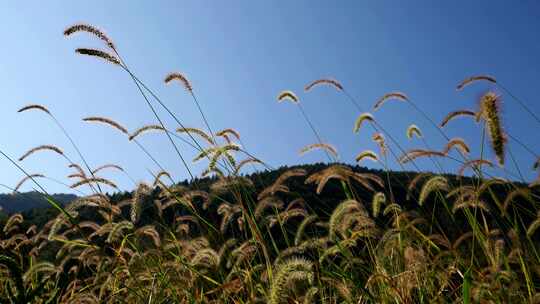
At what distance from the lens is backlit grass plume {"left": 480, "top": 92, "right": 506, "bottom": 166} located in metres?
3.26

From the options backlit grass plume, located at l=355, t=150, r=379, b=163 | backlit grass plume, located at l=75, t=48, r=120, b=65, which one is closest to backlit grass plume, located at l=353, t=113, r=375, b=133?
backlit grass plume, located at l=355, t=150, r=379, b=163

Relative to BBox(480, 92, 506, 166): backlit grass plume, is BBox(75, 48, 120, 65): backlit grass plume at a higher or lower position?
higher

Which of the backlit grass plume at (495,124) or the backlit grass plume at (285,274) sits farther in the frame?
the backlit grass plume at (495,124)

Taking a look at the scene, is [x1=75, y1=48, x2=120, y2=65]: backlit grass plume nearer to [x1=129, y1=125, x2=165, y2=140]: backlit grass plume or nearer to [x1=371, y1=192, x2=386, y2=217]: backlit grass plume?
[x1=129, y1=125, x2=165, y2=140]: backlit grass plume

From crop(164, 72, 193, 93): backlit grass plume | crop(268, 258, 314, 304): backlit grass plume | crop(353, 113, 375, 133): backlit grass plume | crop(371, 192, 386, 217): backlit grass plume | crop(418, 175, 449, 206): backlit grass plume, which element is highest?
crop(164, 72, 193, 93): backlit grass plume

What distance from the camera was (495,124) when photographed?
3.28 meters

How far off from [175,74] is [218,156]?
0.76 metres

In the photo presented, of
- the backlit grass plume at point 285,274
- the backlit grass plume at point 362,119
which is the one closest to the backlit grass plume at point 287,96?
the backlit grass plume at point 362,119

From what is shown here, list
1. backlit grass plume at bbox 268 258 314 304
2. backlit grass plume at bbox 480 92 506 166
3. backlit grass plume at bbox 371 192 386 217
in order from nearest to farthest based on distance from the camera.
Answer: backlit grass plume at bbox 268 258 314 304, backlit grass plume at bbox 480 92 506 166, backlit grass plume at bbox 371 192 386 217

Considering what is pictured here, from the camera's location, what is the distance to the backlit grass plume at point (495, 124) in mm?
3260

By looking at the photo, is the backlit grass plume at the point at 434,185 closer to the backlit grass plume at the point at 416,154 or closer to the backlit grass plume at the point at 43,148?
the backlit grass plume at the point at 416,154

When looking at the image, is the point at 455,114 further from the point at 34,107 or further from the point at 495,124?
the point at 34,107

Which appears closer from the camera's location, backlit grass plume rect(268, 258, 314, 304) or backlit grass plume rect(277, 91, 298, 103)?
backlit grass plume rect(268, 258, 314, 304)

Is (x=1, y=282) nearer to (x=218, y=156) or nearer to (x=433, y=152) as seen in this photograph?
(x=218, y=156)
